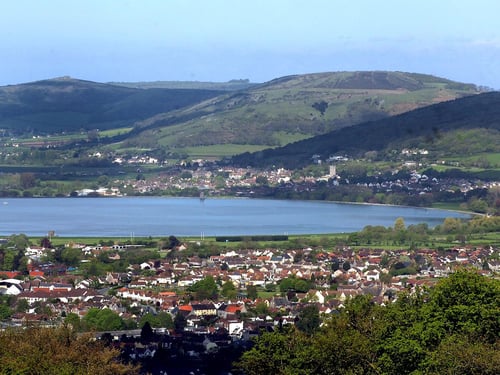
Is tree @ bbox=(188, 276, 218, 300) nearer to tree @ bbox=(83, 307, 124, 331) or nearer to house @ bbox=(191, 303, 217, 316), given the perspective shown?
house @ bbox=(191, 303, 217, 316)

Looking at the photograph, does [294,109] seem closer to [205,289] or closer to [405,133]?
[405,133]

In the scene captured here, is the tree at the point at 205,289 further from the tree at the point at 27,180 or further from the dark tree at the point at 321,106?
the dark tree at the point at 321,106

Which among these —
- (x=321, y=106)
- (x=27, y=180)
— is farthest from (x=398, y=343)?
(x=321, y=106)

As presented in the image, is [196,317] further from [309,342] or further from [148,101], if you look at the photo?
[148,101]

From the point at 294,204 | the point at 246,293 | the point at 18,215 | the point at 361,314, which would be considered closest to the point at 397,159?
the point at 294,204

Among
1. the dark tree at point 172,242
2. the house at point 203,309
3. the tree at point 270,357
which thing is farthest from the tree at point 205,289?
the tree at point 270,357

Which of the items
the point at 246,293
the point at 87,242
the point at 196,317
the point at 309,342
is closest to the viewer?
the point at 309,342

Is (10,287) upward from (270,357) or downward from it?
downward
